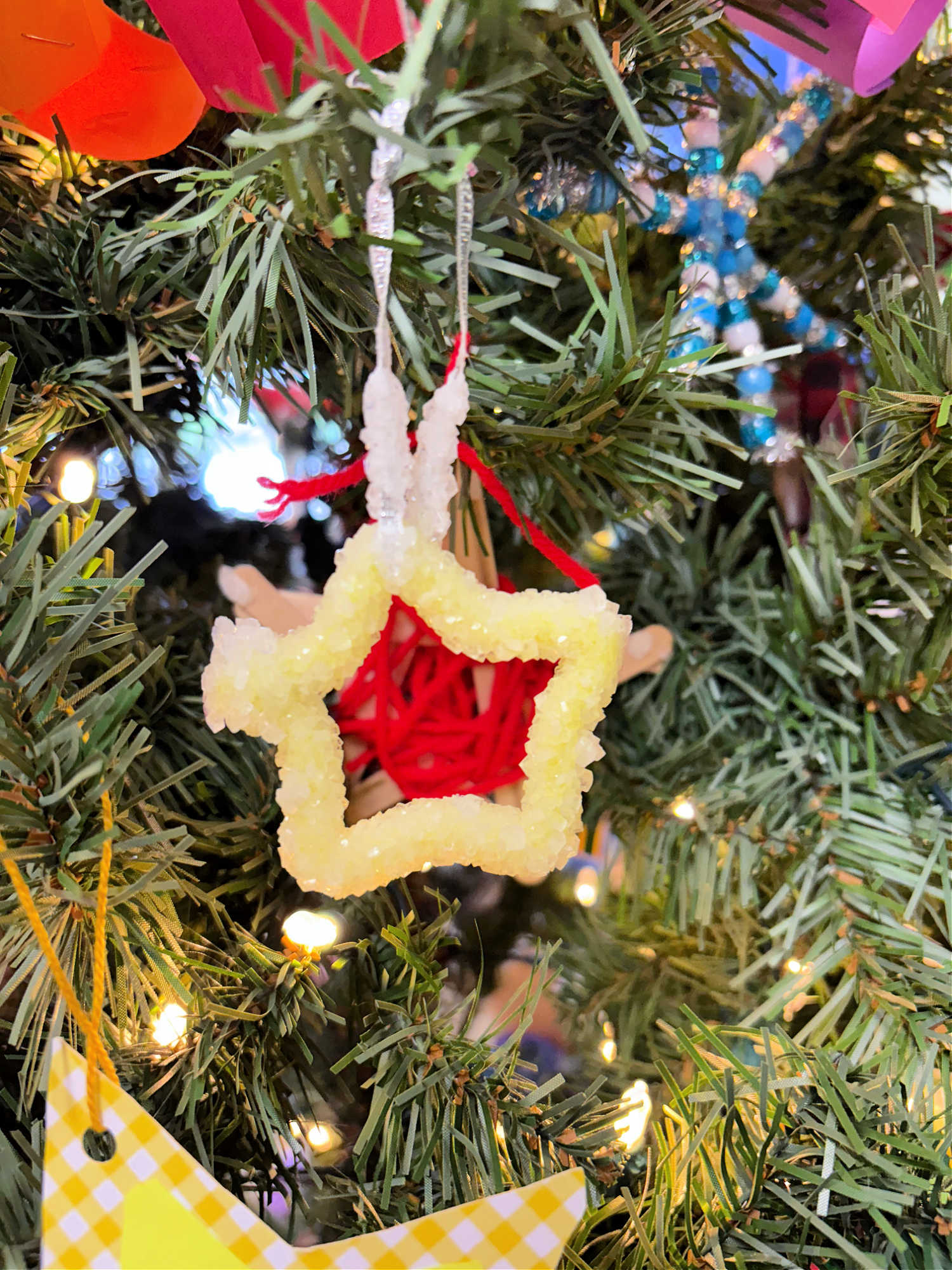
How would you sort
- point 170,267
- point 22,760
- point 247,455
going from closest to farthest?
point 22,760, point 170,267, point 247,455

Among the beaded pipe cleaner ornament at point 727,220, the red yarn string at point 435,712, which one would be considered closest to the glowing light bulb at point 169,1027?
the red yarn string at point 435,712

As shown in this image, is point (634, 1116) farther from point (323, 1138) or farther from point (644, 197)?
point (644, 197)

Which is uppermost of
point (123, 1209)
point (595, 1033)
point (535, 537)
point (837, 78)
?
point (837, 78)

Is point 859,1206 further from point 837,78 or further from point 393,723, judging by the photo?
point 837,78

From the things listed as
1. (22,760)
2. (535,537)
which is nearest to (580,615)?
(535,537)

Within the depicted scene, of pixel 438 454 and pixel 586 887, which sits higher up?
pixel 438 454

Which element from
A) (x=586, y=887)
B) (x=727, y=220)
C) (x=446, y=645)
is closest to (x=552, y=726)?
(x=446, y=645)

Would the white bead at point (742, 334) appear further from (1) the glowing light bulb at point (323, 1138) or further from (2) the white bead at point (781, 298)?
(1) the glowing light bulb at point (323, 1138)
